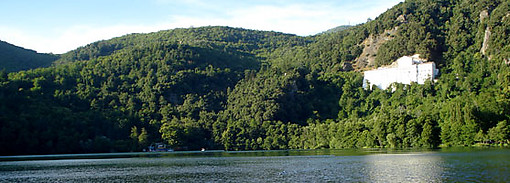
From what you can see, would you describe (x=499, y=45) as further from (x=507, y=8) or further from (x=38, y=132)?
(x=38, y=132)

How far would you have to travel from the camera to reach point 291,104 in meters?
175

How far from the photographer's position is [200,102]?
184 m

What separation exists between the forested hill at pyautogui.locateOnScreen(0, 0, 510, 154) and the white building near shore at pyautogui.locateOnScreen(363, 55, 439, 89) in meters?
3.67

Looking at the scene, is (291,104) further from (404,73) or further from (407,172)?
(407,172)

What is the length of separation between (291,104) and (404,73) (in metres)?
39.3

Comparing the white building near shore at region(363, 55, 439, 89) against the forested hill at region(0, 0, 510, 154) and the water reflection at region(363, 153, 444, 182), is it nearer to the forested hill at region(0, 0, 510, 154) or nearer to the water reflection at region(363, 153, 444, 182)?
the forested hill at region(0, 0, 510, 154)

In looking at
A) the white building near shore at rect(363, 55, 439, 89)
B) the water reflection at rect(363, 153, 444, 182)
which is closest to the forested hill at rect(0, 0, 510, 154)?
the white building near shore at rect(363, 55, 439, 89)

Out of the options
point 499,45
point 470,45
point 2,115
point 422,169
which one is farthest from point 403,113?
point 2,115

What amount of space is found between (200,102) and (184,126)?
22978mm

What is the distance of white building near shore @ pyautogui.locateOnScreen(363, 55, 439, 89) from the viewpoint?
155 metres

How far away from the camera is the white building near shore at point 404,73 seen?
155 metres

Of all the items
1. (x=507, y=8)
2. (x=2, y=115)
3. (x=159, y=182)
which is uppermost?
(x=507, y=8)

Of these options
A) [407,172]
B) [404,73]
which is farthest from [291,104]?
[407,172]

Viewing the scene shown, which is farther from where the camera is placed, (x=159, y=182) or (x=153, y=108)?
(x=153, y=108)
